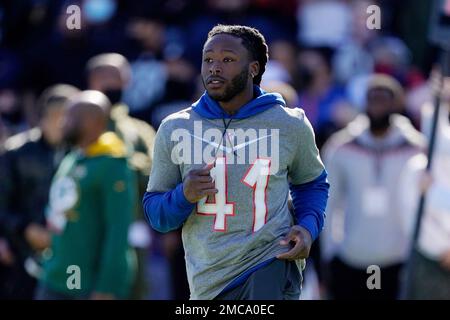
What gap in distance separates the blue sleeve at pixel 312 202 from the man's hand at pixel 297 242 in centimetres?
14

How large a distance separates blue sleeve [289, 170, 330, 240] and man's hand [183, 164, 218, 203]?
0.49 metres

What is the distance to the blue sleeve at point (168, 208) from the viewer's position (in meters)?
5.31

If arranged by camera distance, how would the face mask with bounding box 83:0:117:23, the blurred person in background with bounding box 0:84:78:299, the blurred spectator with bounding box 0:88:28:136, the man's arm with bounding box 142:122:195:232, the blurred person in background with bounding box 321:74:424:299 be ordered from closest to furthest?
the man's arm with bounding box 142:122:195:232 < the blurred person in background with bounding box 0:84:78:299 < the blurred person in background with bounding box 321:74:424:299 < the blurred spectator with bounding box 0:88:28:136 < the face mask with bounding box 83:0:117:23

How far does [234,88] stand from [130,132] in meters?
3.63

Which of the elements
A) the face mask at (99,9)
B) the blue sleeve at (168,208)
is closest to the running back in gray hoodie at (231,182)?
the blue sleeve at (168,208)

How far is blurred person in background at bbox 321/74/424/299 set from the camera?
9.47 m

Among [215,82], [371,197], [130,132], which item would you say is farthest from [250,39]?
[371,197]

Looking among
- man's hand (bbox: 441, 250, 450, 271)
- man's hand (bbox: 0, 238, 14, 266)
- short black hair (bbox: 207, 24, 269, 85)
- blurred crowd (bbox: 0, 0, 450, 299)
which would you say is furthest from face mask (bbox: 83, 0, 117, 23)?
short black hair (bbox: 207, 24, 269, 85)

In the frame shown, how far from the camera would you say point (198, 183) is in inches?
206

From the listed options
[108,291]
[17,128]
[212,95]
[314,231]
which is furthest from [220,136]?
[17,128]

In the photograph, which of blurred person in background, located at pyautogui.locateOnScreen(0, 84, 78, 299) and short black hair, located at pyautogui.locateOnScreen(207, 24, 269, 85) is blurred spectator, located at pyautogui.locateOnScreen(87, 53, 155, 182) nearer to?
blurred person in background, located at pyautogui.locateOnScreen(0, 84, 78, 299)

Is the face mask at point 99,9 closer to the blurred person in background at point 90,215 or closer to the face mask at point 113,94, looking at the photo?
the face mask at point 113,94

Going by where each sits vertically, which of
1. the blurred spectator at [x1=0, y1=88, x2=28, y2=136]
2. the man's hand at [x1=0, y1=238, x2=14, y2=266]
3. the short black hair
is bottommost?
the man's hand at [x1=0, y1=238, x2=14, y2=266]
